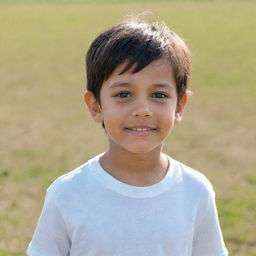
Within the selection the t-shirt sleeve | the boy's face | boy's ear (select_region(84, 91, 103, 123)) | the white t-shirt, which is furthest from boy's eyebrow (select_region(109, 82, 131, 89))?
the t-shirt sleeve

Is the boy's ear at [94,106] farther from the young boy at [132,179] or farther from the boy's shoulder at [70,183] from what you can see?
the boy's shoulder at [70,183]

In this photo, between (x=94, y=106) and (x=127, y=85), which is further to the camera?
(x=94, y=106)

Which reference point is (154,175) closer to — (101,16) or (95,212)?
(95,212)

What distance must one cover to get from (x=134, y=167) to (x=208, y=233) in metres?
0.36

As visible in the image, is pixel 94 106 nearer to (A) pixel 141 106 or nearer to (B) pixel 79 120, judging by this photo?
(A) pixel 141 106

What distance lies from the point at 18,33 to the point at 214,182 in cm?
1333

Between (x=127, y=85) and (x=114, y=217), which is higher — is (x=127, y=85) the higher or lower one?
the higher one

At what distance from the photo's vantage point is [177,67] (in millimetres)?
2643

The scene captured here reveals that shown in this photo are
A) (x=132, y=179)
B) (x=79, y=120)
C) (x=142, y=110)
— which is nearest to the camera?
(x=142, y=110)

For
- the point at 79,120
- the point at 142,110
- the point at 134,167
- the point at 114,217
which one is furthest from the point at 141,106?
the point at 79,120

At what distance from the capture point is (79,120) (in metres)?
9.72

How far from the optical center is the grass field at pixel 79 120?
6.14 m

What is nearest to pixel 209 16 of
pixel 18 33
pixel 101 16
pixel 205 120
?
pixel 101 16

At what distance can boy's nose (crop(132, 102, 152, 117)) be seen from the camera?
98.8 inches
